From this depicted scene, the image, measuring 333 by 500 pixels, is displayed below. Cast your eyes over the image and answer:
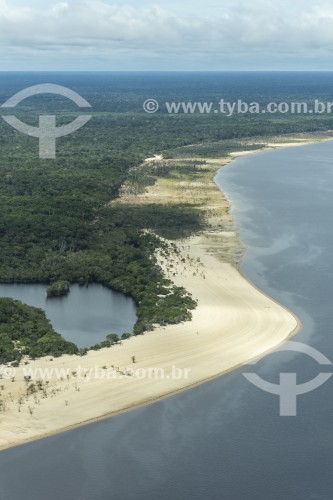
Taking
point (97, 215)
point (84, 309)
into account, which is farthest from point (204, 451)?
point (97, 215)

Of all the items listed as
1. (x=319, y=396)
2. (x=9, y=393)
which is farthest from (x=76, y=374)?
(x=319, y=396)

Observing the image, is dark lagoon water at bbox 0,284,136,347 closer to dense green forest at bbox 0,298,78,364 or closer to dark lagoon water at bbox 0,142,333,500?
dense green forest at bbox 0,298,78,364

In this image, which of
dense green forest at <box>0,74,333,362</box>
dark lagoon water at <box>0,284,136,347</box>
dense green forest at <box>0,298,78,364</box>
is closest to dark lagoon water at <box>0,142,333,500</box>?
dense green forest at <box>0,298,78,364</box>

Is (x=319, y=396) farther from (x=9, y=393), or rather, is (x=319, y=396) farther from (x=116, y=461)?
(x=9, y=393)

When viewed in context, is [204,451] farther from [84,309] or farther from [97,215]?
[97,215]

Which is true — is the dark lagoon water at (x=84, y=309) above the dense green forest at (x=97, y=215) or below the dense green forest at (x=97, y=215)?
below

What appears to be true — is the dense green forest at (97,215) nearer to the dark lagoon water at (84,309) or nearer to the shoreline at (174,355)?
the dark lagoon water at (84,309)

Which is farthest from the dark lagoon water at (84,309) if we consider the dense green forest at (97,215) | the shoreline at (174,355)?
the shoreline at (174,355)
